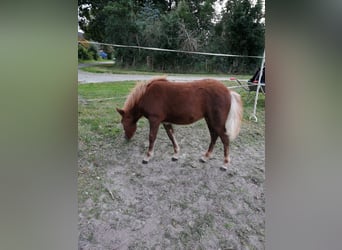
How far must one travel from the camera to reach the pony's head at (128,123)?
1.48 metres

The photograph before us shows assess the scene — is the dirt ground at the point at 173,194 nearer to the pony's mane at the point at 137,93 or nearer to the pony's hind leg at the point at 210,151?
the pony's hind leg at the point at 210,151

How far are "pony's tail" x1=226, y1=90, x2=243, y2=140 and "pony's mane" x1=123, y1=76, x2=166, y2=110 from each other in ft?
1.33

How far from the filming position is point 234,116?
1.56 metres

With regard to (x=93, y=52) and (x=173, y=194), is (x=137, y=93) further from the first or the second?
(x=173, y=194)

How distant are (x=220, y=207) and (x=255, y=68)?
0.78 meters

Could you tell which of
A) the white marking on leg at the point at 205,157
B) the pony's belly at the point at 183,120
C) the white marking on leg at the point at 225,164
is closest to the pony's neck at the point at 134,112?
the pony's belly at the point at 183,120

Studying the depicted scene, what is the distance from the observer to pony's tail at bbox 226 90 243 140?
61.0 inches

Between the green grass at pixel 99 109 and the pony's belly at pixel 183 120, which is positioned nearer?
the green grass at pixel 99 109

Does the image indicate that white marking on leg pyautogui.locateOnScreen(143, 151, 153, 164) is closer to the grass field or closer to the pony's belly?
the grass field

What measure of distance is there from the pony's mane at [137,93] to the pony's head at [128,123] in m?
0.03

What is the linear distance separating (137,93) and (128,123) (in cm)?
17

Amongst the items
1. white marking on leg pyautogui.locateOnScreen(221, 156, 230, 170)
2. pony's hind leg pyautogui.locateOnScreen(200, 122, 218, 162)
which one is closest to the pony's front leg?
pony's hind leg pyautogui.locateOnScreen(200, 122, 218, 162)
